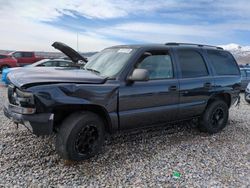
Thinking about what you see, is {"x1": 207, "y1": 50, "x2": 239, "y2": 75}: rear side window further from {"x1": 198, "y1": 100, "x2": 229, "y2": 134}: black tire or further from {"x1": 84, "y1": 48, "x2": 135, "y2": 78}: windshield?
{"x1": 84, "y1": 48, "x2": 135, "y2": 78}: windshield

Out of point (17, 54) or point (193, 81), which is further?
point (17, 54)

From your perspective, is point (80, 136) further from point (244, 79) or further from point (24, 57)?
point (24, 57)

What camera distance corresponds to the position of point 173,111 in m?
4.84

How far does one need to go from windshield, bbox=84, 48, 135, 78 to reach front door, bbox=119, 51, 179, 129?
0.26 m

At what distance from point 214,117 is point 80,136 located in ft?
10.5

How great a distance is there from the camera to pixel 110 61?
4.60 meters

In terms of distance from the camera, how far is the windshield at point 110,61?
4293mm

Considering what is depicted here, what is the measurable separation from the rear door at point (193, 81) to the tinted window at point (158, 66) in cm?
26

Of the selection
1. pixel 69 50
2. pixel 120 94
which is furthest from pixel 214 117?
pixel 69 50

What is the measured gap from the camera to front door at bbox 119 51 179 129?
13.6 ft

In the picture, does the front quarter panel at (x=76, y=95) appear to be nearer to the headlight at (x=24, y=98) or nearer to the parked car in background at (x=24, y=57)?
the headlight at (x=24, y=98)

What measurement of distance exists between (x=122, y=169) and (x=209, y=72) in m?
2.88

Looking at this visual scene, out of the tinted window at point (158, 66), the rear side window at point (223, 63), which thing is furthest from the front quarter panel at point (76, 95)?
the rear side window at point (223, 63)

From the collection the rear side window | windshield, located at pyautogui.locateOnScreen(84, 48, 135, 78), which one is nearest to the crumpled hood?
windshield, located at pyautogui.locateOnScreen(84, 48, 135, 78)
